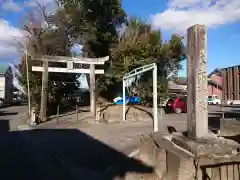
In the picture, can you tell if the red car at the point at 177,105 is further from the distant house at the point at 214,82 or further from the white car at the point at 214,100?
the white car at the point at 214,100

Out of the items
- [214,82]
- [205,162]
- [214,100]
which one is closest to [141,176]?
[205,162]

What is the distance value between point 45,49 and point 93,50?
4845 mm

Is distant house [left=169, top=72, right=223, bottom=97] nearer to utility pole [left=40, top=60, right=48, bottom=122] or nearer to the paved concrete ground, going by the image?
the paved concrete ground

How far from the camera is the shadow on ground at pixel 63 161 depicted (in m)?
8.07

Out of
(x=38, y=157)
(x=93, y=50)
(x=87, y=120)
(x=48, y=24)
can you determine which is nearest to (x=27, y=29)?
(x=48, y=24)

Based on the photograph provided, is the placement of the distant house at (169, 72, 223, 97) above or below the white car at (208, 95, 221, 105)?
above

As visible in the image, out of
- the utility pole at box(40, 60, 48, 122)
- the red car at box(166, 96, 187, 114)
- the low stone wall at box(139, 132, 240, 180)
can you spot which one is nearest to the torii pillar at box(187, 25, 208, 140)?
the low stone wall at box(139, 132, 240, 180)

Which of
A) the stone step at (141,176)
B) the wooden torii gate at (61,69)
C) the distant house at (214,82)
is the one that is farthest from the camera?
the wooden torii gate at (61,69)

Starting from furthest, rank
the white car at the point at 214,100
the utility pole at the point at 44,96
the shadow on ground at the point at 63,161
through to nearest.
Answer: the white car at the point at 214,100
the utility pole at the point at 44,96
the shadow on ground at the point at 63,161

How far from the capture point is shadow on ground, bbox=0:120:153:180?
807 centimetres

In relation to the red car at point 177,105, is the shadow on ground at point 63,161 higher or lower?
lower

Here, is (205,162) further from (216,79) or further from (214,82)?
(214,82)

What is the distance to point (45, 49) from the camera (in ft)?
104

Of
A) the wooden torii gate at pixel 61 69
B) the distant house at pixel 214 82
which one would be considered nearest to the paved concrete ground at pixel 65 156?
the distant house at pixel 214 82
